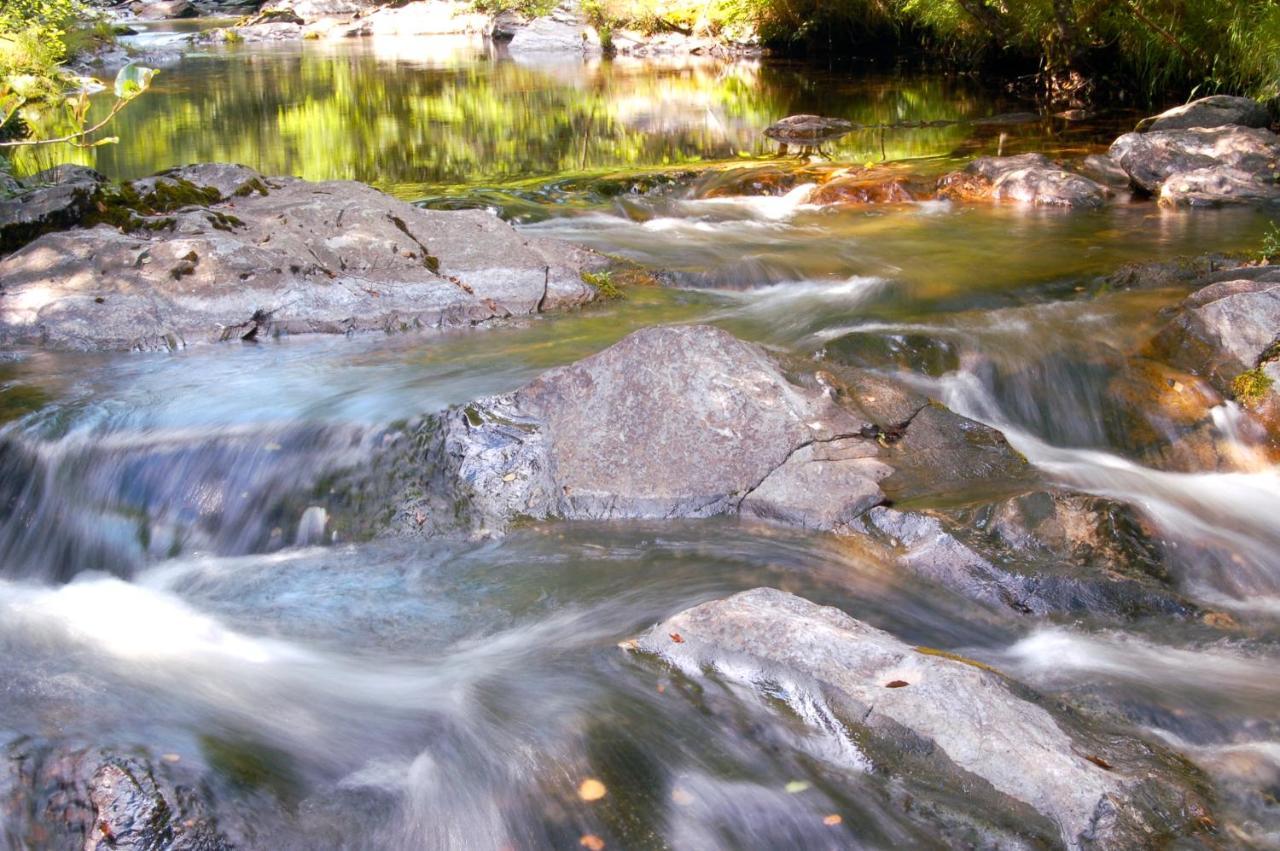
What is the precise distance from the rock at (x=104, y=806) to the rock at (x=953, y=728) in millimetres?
1489

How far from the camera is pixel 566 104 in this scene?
61.2 ft

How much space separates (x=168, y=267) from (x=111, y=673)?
3.71m

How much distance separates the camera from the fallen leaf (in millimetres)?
2865

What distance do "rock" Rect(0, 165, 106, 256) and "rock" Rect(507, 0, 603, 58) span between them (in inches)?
976

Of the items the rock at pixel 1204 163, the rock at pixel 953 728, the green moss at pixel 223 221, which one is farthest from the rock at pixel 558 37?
the rock at pixel 953 728

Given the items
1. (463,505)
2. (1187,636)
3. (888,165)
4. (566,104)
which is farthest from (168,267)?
(566,104)

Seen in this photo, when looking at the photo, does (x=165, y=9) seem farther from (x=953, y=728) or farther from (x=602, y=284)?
(x=953, y=728)

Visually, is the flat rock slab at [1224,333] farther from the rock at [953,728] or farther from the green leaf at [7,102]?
the green leaf at [7,102]

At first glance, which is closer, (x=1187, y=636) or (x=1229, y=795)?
(x=1229, y=795)

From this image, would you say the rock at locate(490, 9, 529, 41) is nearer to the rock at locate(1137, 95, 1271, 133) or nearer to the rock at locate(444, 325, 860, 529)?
the rock at locate(1137, 95, 1271, 133)

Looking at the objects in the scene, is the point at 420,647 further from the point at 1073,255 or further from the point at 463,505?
the point at 1073,255

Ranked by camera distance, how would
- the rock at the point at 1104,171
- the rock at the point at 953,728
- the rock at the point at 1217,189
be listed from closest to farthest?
the rock at the point at 953,728 < the rock at the point at 1217,189 < the rock at the point at 1104,171

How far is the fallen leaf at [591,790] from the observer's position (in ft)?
9.40

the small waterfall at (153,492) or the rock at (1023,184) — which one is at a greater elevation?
the rock at (1023,184)
